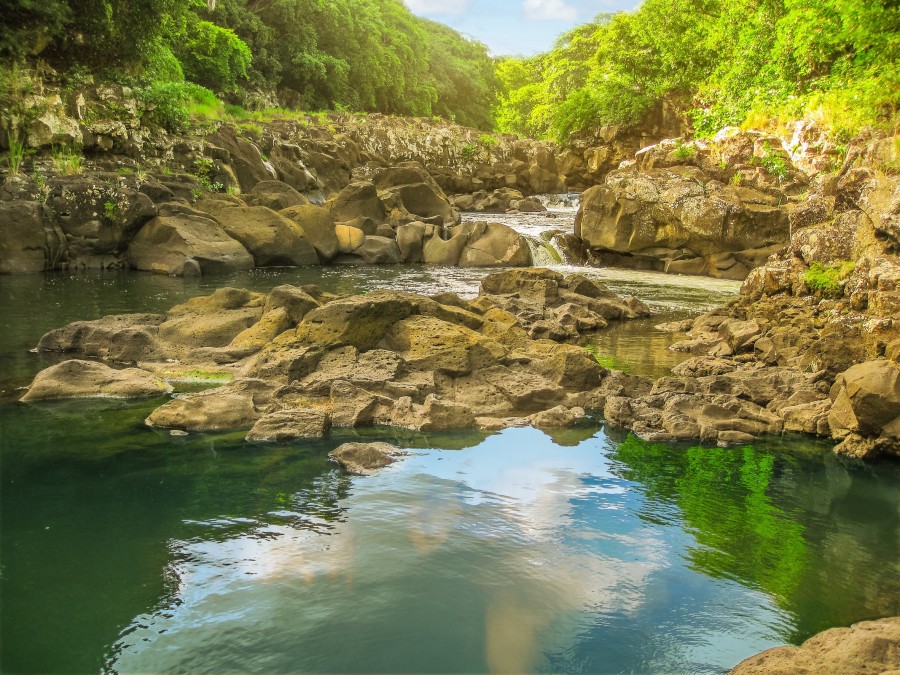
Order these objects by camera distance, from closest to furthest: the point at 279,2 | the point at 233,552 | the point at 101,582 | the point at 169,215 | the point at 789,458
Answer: the point at 101,582, the point at 233,552, the point at 789,458, the point at 169,215, the point at 279,2

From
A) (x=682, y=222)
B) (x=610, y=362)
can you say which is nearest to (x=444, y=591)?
(x=610, y=362)

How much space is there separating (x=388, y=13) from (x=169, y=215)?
133 ft

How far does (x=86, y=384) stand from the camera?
7699 millimetres

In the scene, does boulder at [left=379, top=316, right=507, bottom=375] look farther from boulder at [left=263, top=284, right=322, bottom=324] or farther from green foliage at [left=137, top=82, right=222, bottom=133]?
green foliage at [left=137, top=82, right=222, bottom=133]

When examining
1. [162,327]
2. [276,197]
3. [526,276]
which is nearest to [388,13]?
[276,197]

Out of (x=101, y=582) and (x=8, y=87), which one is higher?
(x=8, y=87)

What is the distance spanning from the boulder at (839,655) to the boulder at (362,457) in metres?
3.24

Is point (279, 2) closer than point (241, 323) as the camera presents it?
No

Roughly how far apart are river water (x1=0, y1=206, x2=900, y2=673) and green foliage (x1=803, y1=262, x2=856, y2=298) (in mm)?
3627

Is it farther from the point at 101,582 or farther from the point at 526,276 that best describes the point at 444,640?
the point at 526,276

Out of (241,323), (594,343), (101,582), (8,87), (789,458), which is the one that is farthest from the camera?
(8,87)

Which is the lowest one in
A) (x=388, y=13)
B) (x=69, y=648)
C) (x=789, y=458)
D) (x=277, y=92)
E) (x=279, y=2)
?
(x=69, y=648)

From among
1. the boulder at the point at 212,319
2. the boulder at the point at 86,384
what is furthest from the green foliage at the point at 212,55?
the boulder at the point at 86,384

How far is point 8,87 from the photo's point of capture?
669 inches
